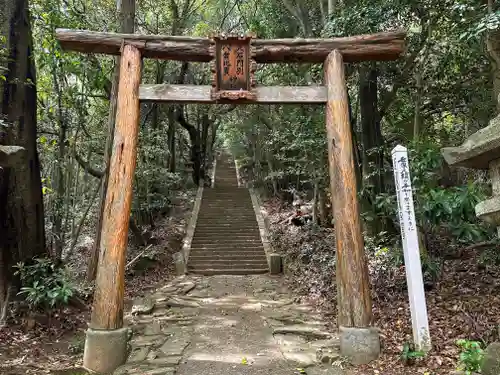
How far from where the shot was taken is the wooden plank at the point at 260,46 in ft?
17.5

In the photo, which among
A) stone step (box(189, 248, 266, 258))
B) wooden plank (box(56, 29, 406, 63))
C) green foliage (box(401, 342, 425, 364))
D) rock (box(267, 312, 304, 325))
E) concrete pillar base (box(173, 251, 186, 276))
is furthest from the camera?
stone step (box(189, 248, 266, 258))

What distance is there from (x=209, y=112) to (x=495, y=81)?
14067 millimetres

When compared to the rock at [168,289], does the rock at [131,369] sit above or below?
below

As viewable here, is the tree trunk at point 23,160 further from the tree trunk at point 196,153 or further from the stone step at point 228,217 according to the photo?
the tree trunk at point 196,153

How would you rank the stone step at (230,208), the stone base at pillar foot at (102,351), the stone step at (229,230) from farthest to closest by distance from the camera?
the stone step at (230,208) < the stone step at (229,230) < the stone base at pillar foot at (102,351)

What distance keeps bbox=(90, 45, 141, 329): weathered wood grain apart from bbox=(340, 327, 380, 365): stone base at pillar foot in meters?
2.76

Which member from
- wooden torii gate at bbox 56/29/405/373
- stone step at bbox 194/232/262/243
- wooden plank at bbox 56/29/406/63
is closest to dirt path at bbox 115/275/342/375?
wooden torii gate at bbox 56/29/405/373

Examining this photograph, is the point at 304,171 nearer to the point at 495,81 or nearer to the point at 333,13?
the point at 333,13

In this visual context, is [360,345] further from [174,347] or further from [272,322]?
[174,347]

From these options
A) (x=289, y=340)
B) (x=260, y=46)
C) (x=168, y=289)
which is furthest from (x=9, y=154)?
(x=168, y=289)

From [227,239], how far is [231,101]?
7830 mm

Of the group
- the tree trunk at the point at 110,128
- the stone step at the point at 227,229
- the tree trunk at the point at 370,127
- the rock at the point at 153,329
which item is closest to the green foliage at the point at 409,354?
Result: the rock at the point at 153,329

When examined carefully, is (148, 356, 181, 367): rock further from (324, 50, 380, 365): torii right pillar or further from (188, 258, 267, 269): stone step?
(188, 258, 267, 269): stone step

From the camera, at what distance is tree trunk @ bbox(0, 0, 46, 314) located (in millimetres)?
5992
